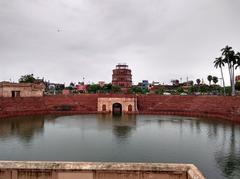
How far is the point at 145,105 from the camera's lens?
68938 millimetres

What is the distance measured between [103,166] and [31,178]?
8.20 feet

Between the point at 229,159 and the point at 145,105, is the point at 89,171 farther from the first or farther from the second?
the point at 145,105

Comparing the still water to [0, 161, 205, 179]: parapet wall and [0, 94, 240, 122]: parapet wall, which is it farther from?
[0, 94, 240, 122]: parapet wall

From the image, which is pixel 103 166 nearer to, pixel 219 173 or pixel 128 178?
pixel 128 178

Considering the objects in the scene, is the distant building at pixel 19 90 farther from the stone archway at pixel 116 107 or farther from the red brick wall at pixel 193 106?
the red brick wall at pixel 193 106

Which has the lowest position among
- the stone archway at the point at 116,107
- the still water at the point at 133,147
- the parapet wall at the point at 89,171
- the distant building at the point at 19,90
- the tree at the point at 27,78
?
the still water at the point at 133,147

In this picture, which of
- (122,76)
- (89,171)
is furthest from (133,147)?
(122,76)

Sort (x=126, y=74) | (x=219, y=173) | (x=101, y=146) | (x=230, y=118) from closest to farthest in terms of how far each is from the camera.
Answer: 1. (x=219, y=173)
2. (x=101, y=146)
3. (x=230, y=118)
4. (x=126, y=74)

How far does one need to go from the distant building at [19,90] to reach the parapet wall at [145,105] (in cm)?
318

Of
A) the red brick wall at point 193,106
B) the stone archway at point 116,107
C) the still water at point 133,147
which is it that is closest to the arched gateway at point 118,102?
the red brick wall at point 193,106

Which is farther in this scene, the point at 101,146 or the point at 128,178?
the point at 101,146

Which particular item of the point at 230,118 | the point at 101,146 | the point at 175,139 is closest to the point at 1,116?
the point at 101,146

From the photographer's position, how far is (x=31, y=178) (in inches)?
344

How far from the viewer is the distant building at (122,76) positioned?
436 ft
